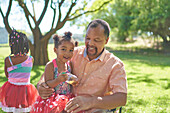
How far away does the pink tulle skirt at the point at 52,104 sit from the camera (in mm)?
2055

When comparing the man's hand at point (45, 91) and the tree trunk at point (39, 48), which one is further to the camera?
the tree trunk at point (39, 48)

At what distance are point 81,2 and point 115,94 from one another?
35.9ft

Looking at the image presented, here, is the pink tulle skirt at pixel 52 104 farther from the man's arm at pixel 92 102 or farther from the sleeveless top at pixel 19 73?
the sleeveless top at pixel 19 73

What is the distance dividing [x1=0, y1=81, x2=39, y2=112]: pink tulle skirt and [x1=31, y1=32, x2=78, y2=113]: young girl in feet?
5.22

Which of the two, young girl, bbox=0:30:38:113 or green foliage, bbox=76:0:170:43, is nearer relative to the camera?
young girl, bbox=0:30:38:113

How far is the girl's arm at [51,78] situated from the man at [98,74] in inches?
3.1

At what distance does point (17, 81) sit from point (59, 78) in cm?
204

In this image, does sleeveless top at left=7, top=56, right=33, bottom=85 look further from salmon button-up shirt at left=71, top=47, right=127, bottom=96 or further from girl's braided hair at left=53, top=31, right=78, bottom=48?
salmon button-up shirt at left=71, top=47, right=127, bottom=96

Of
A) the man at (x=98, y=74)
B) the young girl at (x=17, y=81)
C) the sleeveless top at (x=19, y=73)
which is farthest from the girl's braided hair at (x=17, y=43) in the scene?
the man at (x=98, y=74)

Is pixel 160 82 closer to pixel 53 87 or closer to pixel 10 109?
pixel 10 109

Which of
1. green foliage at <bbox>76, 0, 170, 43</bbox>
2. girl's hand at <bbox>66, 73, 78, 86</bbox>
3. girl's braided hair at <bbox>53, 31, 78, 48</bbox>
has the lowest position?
girl's hand at <bbox>66, 73, 78, 86</bbox>

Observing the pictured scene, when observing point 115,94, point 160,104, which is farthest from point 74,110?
point 160,104

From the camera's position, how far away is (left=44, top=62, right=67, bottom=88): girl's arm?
6.81 ft

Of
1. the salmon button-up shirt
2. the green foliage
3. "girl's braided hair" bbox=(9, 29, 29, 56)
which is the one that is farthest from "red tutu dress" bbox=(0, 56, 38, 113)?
the green foliage
